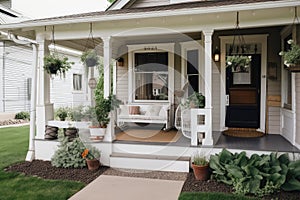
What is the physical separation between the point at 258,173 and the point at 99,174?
2615 millimetres

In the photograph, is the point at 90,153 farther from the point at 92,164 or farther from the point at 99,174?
the point at 99,174

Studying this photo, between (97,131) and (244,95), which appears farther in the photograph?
(244,95)

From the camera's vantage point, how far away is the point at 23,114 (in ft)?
37.6

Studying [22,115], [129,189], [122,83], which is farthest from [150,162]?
[22,115]

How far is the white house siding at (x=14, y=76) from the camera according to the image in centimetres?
1089

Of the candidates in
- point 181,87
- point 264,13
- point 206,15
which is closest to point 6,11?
point 181,87

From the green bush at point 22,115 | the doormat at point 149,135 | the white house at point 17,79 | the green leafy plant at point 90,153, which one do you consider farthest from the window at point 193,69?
the green bush at point 22,115

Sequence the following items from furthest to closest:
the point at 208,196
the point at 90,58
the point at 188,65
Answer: the point at 188,65 → the point at 90,58 → the point at 208,196

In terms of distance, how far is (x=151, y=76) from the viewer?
7383 mm

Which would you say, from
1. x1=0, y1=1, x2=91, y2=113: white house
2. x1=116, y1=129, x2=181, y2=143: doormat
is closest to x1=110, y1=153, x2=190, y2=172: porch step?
x1=116, y1=129, x2=181, y2=143: doormat

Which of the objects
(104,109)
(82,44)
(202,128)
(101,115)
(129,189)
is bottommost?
(129,189)

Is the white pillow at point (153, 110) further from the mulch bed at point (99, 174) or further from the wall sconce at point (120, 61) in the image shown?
the mulch bed at point (99, 174)

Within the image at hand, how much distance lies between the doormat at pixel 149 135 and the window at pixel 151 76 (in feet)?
3.90

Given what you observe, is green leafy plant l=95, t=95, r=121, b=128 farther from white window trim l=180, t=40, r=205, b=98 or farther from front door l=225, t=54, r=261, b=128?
front door l=225, t=54, r=261, b=128
